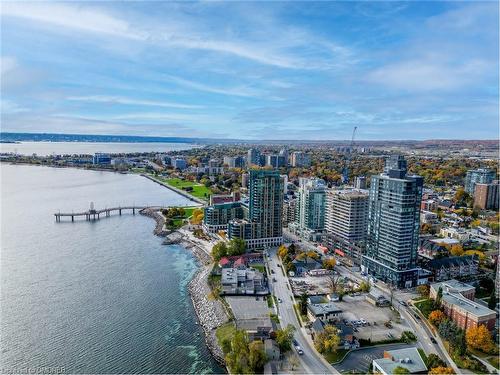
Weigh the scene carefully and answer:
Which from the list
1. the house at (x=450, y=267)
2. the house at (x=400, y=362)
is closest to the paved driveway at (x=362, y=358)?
the house at (x=400, y=362)

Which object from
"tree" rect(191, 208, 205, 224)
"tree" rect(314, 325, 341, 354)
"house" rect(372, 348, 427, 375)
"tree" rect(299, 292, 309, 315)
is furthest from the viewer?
"tree" rect(191, 208, 205, 224)

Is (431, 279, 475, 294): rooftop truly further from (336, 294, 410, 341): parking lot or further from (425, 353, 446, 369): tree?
(425, 353, 446, 369): tree

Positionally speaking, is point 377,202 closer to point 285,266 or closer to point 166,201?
point 285,266

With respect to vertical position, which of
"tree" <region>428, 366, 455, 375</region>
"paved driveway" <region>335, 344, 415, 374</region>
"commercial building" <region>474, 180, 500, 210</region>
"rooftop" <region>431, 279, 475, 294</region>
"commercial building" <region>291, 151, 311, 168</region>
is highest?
"commercial building" <region>291, 151, 311, 168</region>

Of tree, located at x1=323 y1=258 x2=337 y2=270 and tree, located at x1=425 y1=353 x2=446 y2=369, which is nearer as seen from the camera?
tree, located at x1=425 y1=353 x2=446 y2=369

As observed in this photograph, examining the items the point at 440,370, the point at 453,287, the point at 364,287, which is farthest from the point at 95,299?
the point at 453,287

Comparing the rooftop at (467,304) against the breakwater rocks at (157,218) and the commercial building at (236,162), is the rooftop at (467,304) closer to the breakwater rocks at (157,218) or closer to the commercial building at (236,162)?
the breakwater rocks at (157,218)

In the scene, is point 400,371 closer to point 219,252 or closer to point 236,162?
point 219,252

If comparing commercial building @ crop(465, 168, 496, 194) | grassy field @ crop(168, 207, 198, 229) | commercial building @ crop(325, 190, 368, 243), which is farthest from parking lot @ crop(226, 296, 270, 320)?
commercial building @ crop(465, 168, 496, 194)
